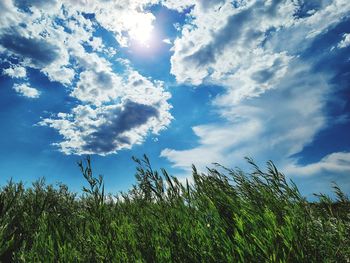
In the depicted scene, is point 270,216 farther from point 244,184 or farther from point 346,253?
point 244,184

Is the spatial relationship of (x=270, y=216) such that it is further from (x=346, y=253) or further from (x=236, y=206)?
(x=236, y=206)

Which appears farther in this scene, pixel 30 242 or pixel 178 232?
pixel 30 242

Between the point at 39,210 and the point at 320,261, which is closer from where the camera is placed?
the point at 320,261

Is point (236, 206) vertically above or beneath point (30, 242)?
beneath

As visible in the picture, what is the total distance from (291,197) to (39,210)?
834cm

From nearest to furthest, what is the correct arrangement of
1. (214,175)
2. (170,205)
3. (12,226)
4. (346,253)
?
(346,253), (170,205), (214,175), (12,226)

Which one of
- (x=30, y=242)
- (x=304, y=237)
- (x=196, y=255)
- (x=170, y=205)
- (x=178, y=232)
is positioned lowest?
(x=304, y=237)

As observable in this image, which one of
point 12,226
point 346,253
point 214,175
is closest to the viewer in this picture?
point 346,253

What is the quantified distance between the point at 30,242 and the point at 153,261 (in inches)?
182

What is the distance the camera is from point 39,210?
997 centimetres

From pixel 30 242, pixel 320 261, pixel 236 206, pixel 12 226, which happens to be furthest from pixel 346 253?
pixel 12 226

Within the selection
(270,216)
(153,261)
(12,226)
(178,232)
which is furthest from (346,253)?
(12,226)

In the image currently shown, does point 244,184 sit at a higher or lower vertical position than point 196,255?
higher

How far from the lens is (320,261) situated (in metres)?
3.13
